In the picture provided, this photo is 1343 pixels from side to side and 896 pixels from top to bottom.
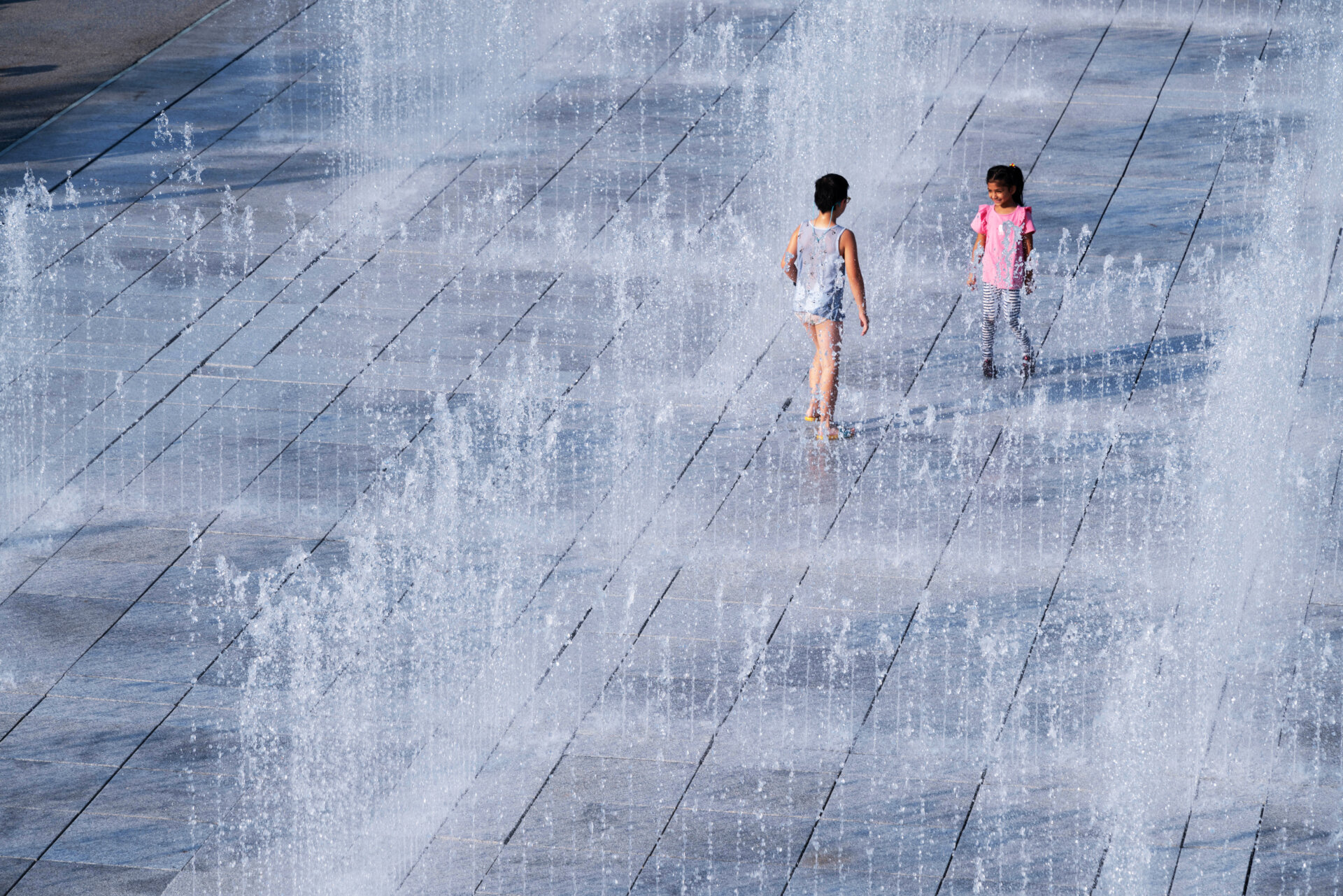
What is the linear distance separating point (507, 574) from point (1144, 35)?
9.67 meters

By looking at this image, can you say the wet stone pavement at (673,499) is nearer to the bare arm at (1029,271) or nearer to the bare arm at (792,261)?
the bare arm at (1029,271)

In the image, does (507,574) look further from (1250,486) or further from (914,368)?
(1250,486)

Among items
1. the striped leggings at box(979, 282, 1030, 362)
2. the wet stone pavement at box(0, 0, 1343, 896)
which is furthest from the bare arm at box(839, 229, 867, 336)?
the striped leggings at box(979, 282, 1030, 362)

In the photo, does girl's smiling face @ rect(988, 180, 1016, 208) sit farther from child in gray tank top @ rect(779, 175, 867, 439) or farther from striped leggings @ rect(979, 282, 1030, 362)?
child in gray tank top @ rect(779, 175, 867, 439)

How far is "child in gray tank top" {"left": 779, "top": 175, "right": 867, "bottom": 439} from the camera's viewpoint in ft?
32.8

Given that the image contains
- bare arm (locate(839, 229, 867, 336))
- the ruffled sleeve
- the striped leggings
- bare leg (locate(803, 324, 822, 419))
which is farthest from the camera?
the striped leggings

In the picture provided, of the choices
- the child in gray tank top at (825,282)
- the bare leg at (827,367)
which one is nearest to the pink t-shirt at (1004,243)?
the child in gray tank top at (825,282)

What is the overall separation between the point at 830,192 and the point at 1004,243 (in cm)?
124

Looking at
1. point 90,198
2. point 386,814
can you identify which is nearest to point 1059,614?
point 386,814

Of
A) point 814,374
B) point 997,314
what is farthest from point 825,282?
point 997,314

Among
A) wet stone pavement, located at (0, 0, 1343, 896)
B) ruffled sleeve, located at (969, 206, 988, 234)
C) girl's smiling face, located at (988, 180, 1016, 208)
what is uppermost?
girl's smiling face, located at (988, 180, 1016, 208)

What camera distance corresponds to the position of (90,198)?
44.4ft

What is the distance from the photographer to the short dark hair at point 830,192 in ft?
32.5

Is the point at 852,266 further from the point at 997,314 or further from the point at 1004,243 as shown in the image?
the point at 997,314
